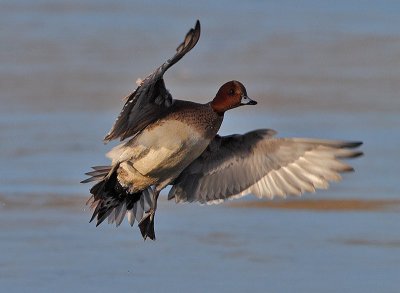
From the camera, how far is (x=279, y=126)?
9.61 meters

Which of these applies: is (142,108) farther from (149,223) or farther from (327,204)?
(327,204)

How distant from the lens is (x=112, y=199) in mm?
7512

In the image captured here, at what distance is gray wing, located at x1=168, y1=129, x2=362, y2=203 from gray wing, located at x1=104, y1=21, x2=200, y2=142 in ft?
1.61

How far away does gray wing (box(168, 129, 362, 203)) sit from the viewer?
700 cm

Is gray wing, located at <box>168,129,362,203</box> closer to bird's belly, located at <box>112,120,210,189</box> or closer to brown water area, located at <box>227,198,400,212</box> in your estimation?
bird's belly, located at <box>112,120,210,189</box>

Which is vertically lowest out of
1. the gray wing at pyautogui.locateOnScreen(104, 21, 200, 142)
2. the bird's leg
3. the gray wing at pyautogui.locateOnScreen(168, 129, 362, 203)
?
the bird's leg

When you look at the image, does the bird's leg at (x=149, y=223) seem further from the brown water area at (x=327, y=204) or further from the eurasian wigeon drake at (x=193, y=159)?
the brown water area at (x=327, y=204)

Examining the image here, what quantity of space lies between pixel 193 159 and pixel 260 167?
413 millimetres

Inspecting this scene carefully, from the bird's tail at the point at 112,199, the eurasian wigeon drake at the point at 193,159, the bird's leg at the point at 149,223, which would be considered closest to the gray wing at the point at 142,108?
the eurasian wigeon drake at the point at 193,159

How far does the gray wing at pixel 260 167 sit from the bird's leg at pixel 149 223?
0.22 m

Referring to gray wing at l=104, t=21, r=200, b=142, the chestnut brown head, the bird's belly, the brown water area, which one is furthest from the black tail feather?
the brown water area

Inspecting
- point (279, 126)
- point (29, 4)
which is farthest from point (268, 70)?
point (29, 4)

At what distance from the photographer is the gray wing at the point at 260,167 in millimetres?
7004

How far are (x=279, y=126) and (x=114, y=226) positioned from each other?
6.67ft
